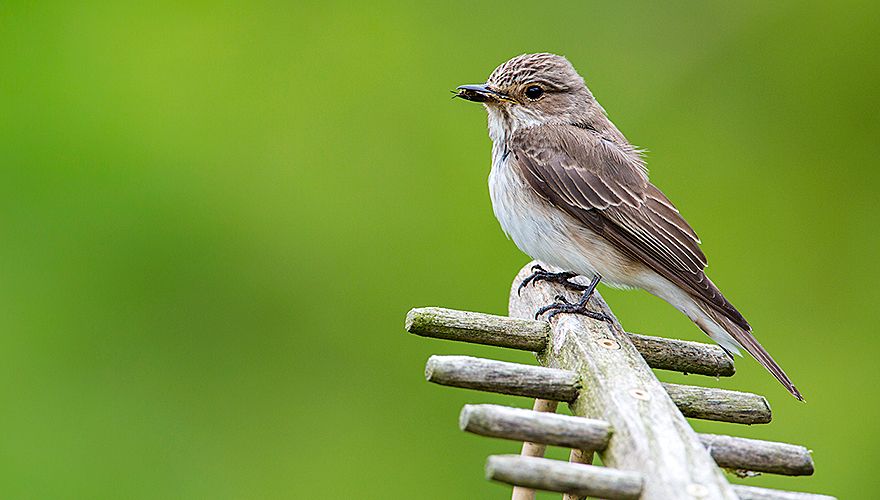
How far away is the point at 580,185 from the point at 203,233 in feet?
6.55

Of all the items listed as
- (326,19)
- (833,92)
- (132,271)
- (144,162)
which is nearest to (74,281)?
(132,271)

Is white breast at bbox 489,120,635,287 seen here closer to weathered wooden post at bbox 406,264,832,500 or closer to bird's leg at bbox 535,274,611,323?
bird's leg at bbox 535,274,611,323

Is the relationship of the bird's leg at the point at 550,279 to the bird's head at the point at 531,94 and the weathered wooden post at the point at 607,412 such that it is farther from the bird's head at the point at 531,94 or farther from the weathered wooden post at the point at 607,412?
the weathered wooden post at the point at 607,412

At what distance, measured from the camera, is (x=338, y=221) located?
6.22 meters

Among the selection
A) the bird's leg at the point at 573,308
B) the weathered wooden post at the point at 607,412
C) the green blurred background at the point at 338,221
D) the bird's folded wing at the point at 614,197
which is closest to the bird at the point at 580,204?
the bird's folded wing at the point at 614,197

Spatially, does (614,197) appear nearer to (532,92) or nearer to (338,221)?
(532,92)

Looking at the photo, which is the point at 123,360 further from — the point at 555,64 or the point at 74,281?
the point at 555,64

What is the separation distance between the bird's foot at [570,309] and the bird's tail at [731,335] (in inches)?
22.7

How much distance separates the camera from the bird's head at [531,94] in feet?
17.5

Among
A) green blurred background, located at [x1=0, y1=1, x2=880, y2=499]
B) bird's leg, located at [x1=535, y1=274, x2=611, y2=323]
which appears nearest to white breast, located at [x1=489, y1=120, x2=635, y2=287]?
bird's leg, located at [x1=535, y1=274, x2=611, y2=323]

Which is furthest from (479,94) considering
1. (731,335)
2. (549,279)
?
(731,335)

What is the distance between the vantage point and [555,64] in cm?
544

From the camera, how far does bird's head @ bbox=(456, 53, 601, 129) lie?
534cm

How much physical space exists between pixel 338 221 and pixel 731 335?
2.30 metres
